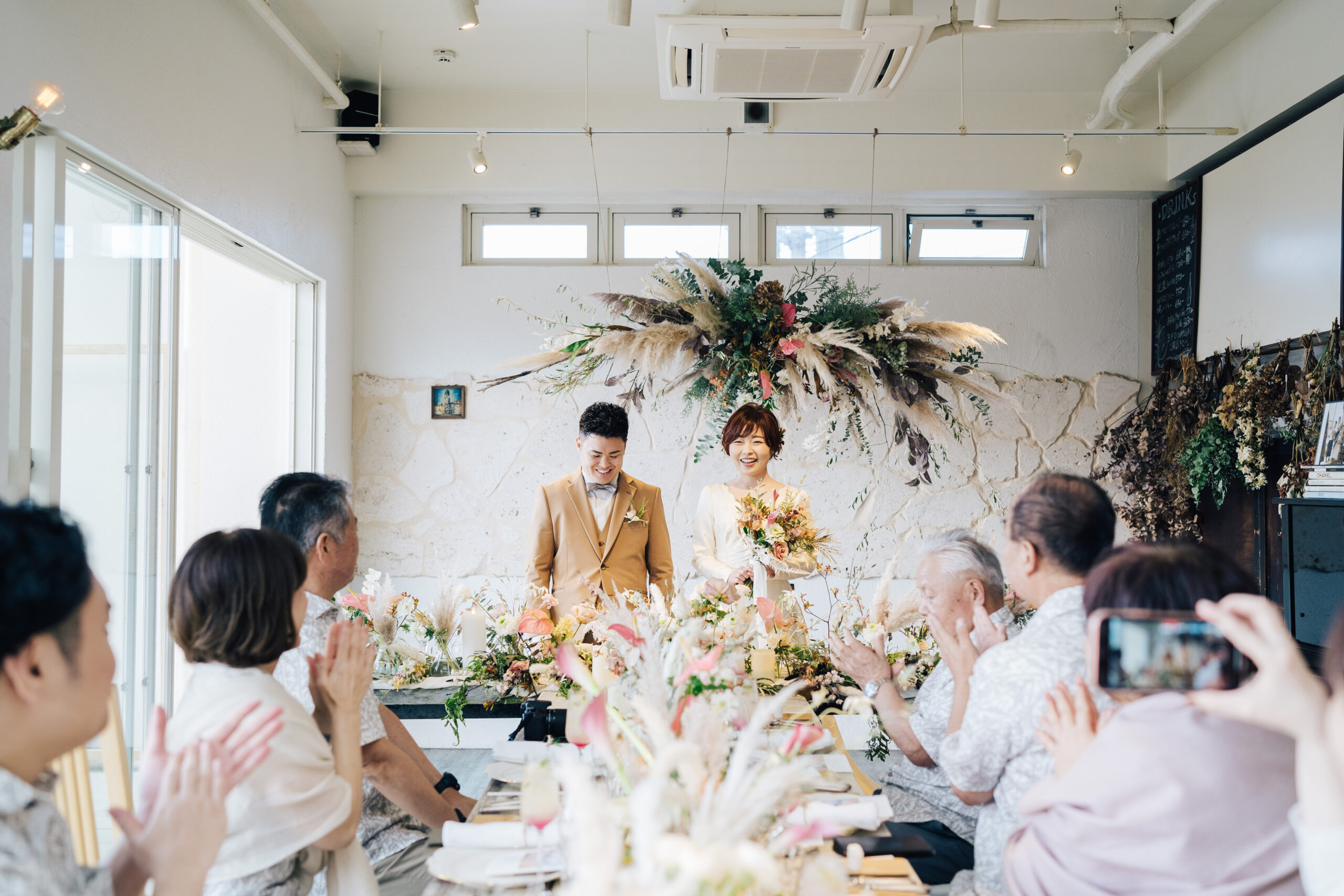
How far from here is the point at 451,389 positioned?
544cm

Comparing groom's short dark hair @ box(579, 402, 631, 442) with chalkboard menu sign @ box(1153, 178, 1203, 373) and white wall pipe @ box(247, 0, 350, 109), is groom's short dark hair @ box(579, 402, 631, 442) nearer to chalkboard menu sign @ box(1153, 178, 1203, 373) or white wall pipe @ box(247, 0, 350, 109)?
white wall pipe @ box(247, 0, 350, 109)

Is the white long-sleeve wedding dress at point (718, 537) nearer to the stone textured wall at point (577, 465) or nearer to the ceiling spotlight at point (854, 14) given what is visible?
the stone textured wall at point (577, 465)

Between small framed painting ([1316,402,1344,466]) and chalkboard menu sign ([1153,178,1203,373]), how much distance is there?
1.38 meters

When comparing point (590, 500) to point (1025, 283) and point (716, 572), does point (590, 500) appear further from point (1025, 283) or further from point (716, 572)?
point (1025, 283)

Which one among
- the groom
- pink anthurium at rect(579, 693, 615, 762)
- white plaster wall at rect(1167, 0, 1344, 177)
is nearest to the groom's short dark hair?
the groom

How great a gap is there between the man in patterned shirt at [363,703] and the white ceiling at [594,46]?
268 centimetres

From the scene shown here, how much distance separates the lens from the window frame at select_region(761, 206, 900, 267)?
5496 millimetres

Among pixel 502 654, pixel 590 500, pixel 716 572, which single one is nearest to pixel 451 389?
pixel 590 500

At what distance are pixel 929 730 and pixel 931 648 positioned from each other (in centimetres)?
80

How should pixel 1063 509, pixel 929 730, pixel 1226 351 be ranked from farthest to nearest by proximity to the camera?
pixel 1226 351 < pixel 929 730 < pixel 1063 509

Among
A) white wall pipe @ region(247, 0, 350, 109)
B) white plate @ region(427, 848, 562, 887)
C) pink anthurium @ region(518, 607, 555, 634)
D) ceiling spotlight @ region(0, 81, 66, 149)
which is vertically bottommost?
white plate @ region(427, 848, 562, 887)

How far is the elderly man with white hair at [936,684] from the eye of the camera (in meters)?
2.05

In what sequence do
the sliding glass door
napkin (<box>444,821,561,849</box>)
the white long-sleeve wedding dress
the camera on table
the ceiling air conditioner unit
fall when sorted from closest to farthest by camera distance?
1. napkin (<box>444,821,561,849</box>)
2. the camera on table
3. the sliding glass door
4. the ceiling air conditioner unit
5. the white long-sleeve wedding dress

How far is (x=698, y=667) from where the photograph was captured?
4.66 feet
